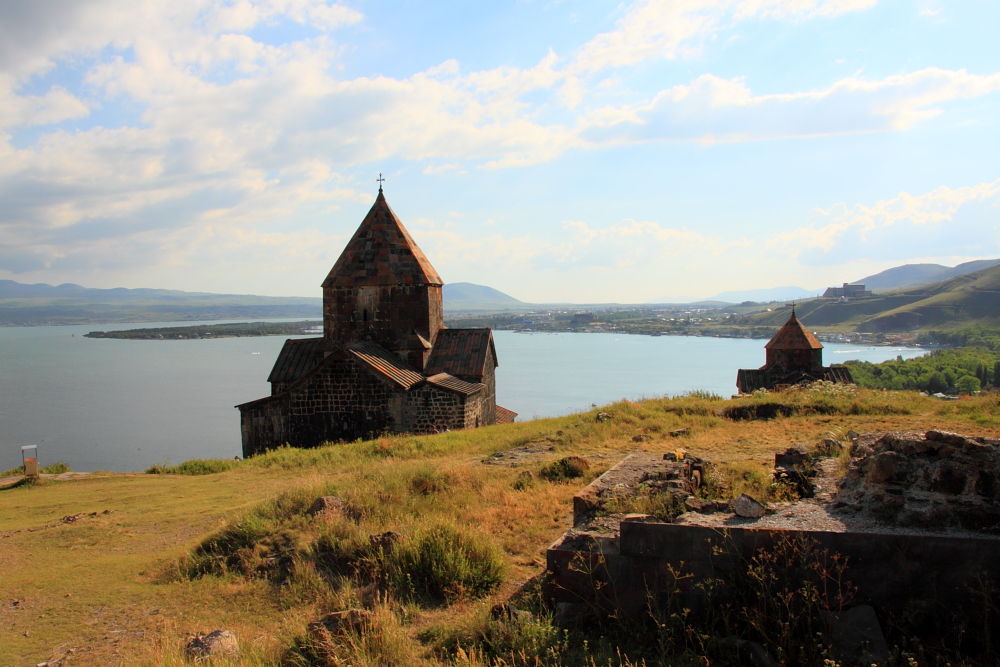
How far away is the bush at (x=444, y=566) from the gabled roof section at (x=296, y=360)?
9503 millimetres

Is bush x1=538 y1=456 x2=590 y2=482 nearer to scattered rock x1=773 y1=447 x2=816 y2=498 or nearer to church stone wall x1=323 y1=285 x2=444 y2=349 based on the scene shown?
scattered rock x1=773 y1=447 x2=816 y2=498

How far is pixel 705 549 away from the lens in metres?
3.43

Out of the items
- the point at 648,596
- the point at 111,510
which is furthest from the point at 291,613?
the point at 111,510

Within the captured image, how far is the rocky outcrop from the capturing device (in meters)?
3.30

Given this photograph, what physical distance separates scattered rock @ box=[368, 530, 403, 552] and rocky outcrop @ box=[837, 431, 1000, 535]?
310 cm

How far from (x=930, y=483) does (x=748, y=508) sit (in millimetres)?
1078

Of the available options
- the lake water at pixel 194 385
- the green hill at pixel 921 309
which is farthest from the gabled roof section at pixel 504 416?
the green hill at pixel 921 309

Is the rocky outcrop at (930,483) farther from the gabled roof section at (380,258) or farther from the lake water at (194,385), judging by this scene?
the lake water at (194,385)

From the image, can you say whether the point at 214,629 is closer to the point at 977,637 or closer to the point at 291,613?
the point at 291,613

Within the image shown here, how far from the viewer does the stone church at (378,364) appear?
12367 mm

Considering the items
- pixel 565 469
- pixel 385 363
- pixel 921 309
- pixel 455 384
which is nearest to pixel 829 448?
pixel 565 469

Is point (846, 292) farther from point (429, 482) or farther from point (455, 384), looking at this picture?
point (429, 482)

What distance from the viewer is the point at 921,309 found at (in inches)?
3342

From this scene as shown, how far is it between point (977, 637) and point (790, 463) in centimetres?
262
